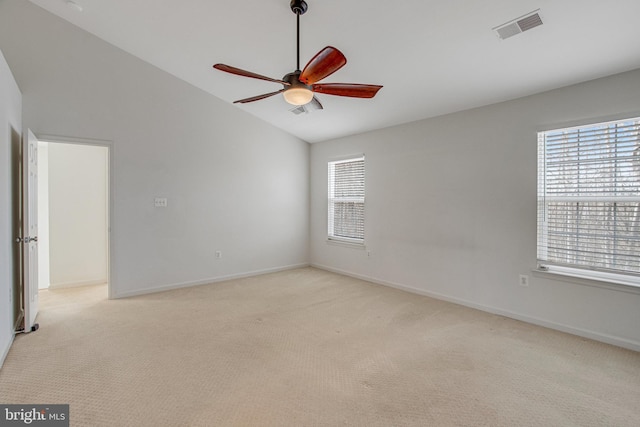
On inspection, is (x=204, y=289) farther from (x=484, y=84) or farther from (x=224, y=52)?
(x=484, y=84)

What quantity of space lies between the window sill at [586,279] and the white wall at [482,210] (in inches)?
1.8

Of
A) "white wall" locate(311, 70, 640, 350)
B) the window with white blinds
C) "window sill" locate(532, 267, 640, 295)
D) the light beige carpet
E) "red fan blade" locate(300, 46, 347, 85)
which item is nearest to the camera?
"red fan blade" locate(300, 46, 347, 85)

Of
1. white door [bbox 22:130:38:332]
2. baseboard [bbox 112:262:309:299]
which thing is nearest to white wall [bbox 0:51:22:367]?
white door [bbox 22:130:38:332]

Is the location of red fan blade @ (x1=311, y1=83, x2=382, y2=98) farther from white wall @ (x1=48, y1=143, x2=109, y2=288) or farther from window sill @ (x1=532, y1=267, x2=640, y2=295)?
white wall @ (x1=48, y1=143, x2=109, y2=288)

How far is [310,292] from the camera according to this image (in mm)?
4535

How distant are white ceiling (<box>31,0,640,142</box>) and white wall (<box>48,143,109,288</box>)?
1.97 m

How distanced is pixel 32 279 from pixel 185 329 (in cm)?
180

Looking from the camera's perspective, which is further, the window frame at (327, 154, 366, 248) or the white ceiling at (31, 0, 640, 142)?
the window frame at (327, 154, 366, 248)

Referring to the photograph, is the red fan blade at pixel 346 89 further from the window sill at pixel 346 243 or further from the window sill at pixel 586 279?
the window sill at pixel 346 243

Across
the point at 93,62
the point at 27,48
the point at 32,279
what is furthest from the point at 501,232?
the point at 27,48

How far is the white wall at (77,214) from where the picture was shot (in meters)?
4.72

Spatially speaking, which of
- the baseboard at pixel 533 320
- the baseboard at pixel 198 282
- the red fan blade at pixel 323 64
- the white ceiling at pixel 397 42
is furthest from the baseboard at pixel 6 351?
the baseboard at pixel 533 320

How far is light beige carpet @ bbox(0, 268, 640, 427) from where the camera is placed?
1.93m

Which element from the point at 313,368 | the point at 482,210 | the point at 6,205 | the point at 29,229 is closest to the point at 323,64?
the point at 313,368
